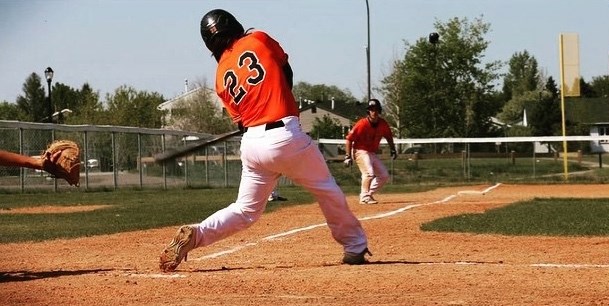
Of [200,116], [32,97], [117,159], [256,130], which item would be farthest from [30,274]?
[200,116]

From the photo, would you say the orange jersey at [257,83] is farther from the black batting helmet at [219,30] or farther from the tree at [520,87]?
the tree at [520,87]

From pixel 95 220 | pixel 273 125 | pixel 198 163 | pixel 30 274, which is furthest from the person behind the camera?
pixel 198 163

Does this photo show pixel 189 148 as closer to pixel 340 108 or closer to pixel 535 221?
pixel 535 221

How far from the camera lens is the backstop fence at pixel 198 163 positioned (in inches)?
1224

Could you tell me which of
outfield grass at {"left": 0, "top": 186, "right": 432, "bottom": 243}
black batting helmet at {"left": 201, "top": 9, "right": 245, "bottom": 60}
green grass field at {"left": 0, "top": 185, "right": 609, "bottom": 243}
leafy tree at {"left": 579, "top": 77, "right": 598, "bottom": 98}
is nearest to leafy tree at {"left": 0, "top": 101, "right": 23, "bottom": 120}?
outfield grass at {"left": 0, "top": 186, "right": 432, "bottom": 243}

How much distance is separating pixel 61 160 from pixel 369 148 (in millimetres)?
12262

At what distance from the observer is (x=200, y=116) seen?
62.8 metres

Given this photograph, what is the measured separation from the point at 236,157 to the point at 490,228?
28.1 meters

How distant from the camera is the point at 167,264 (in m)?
8.21

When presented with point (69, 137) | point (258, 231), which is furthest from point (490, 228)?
point (69, 137)

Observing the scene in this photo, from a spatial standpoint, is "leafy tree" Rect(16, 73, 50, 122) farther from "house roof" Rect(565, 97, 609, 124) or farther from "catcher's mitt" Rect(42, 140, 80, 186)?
"house roof" Rect(565, 97, 609, 124)

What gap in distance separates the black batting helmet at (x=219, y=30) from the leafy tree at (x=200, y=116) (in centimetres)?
4981

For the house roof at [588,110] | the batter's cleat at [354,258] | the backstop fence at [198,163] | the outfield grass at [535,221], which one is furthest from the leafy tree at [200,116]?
the batter's cleat at [354,258]

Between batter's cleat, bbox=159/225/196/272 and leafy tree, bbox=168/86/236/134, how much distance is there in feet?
164
